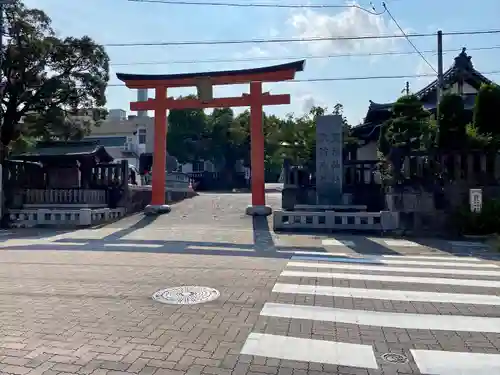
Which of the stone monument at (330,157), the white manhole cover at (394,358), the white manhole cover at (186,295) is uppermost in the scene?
the stone monument at (330,157)

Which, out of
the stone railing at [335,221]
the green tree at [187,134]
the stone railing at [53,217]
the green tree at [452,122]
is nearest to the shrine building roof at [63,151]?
the stone railing at [53,217]

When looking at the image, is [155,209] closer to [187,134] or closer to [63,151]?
[63,151]

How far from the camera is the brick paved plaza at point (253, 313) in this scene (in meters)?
3.99

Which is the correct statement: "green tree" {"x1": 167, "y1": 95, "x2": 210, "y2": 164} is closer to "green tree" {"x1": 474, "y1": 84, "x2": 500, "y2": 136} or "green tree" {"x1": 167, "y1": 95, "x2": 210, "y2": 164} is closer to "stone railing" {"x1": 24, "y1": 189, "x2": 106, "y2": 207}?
"stone railing" {"x1": 24, "y1": 189, "x2": 106, "y2": 207}

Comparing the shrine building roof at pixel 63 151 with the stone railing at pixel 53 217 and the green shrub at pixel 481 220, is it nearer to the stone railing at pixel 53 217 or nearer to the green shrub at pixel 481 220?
the stone railing at pixel 53 217

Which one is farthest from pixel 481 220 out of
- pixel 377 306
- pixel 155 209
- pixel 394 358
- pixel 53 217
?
pixel 53 217

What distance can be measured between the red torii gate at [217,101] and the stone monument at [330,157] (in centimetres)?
272

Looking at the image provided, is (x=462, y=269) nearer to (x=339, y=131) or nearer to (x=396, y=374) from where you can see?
(x=396, y=374)

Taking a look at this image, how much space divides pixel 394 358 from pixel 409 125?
14646 mm

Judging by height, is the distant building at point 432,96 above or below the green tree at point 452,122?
above

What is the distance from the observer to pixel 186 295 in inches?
250

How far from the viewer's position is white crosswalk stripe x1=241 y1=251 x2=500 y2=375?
13.4 ft

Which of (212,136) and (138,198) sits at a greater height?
(212,136)

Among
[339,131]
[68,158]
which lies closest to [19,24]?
[68,158]
